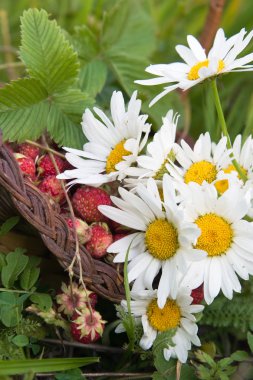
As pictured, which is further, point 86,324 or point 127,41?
point 127,41

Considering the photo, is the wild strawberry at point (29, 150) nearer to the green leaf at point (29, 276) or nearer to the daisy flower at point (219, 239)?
the green leaf at point (29, 276)

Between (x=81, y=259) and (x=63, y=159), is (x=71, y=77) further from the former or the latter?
(x=81, y=259)

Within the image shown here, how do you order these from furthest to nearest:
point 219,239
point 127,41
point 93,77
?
point 127,41 → point 93,77 → point 219,239

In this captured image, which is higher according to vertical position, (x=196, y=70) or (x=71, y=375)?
(x=196, y=70)

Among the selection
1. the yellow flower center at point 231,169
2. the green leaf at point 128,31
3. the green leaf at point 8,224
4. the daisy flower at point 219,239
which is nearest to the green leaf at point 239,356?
the daisy flower at point 219,239

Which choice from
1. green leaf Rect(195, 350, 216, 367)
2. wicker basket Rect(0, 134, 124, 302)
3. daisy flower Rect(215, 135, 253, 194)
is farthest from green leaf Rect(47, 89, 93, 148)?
green leaf Rect(195, 350, 216, 367)

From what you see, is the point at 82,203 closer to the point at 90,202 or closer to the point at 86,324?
the point at 90,202

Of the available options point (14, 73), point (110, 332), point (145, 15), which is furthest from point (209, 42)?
point (110, 332)

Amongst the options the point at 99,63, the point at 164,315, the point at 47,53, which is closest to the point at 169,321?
the point at 164,315
